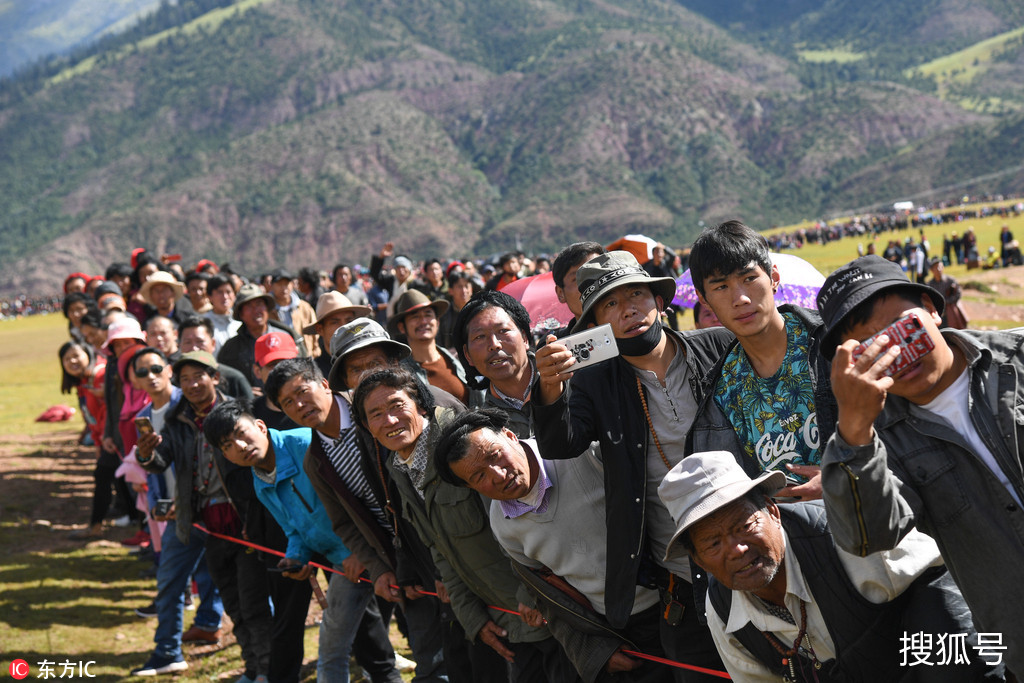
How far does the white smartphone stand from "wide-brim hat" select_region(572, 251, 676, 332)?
0.41m

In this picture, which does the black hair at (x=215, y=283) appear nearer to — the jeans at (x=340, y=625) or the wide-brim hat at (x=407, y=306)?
the wide-brim hat at (x=407, y=306)

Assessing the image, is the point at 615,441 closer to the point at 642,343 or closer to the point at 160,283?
the point at 642,343

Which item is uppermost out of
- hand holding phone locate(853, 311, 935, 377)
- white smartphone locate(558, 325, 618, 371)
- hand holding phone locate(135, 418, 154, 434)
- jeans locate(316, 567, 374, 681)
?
hand holding phone locate(853, 311, 935, 377)

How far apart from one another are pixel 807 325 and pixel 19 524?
955cm

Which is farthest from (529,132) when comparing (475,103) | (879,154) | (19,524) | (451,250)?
(19,524)

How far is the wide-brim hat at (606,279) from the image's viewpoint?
361 centimetres

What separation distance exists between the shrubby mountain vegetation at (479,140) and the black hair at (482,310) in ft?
368

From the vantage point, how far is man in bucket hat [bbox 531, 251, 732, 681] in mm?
3467

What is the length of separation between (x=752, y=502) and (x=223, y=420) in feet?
11.3

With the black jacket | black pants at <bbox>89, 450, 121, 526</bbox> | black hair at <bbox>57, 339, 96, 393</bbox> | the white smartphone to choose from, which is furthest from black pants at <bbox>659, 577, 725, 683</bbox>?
black hair at <bbox>57, 339, 96, 393</bbox>

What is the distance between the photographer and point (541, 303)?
610cm

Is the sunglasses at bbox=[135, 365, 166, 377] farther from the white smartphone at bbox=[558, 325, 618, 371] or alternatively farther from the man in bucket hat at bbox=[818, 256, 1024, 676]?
the man in bucket hat at bbox=[818, 256, 1024, 676]

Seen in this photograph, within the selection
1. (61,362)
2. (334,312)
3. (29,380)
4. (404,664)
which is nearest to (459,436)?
(404,664)

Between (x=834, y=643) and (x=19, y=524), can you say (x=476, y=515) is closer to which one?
(x=834, y=643)
